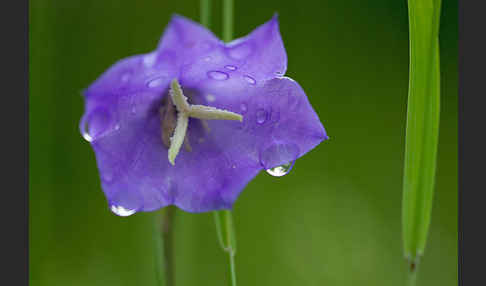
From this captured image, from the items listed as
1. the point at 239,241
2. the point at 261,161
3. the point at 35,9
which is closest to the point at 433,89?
the point at 261,161

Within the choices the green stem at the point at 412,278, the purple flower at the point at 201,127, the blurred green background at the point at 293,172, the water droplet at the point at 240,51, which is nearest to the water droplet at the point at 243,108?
the purple flower at the point at 201,127

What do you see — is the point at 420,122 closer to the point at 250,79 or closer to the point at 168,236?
the point at 250,79

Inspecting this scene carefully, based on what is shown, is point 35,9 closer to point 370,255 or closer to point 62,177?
point 62,177

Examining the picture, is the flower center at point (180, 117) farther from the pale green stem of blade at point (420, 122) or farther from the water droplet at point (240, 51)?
the pale green stem of blade at point (420, 122)

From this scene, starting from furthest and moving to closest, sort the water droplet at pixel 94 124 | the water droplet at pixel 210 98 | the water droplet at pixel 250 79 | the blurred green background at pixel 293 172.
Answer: the blurred green background at pixel 293 172 → the water droplet at pixel 210 98 → the water droplet at pixel 250 79 → the water droplet at pixel 94 124

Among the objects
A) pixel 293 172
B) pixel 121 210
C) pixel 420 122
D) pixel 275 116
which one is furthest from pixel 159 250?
pixel 293 172

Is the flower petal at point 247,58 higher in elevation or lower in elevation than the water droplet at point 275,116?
higher
